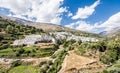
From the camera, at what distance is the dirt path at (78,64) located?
28.5m

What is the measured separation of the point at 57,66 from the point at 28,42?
76.8 m

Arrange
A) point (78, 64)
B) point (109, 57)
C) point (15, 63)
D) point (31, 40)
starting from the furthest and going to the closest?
1. point (31, 40)
2. point (15, 63)
3. point (78, 64)
4. point (109, 57)

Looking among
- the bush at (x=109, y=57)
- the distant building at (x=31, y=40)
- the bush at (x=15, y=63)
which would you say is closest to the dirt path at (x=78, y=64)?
the bush at (x=109, y=57)

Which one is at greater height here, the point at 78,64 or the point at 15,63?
the point at 78,64

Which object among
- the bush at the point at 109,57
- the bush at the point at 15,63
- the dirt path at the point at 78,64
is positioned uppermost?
the bush at the point at 109,57

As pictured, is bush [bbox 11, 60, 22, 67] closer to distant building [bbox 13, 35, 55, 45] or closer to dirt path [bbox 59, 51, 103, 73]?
dirt path [bbox 59, 51, 103, 73]

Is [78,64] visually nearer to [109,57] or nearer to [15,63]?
[109,57]

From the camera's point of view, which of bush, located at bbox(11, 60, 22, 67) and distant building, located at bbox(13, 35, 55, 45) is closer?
bush, located at bbox(11, 60, 22, 67)

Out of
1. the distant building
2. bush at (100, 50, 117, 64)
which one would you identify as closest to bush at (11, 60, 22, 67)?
bush at (100, 50, 117, 64)

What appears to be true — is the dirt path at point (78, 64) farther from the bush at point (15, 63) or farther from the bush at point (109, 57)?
the bush at point (15, 63)

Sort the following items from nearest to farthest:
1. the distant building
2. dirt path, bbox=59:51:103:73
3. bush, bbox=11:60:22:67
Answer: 1. dirt path, bbox=59:51:103:73
2. bush, bbox=11:60:22:67
3. the distant building

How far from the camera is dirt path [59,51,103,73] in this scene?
1120 inches

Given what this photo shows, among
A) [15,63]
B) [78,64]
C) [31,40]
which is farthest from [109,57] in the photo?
[31,40]

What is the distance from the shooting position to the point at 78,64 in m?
29.3
